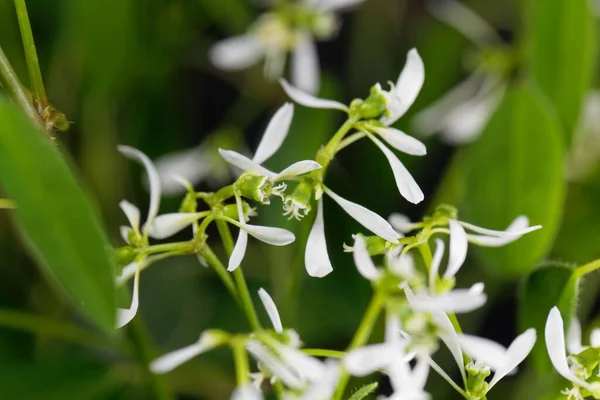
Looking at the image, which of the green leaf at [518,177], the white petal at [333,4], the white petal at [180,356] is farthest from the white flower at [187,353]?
the white petal at [333,4]

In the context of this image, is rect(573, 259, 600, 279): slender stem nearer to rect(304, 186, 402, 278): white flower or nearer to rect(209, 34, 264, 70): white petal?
rect(304, 186, 402, 278): white flower

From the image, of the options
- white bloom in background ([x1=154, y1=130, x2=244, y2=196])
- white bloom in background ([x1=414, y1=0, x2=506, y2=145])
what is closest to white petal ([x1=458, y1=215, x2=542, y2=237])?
white bloom in background ([x1=414, y1=0, x2=506, y2=145])

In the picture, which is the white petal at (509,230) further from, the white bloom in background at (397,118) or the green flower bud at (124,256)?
the green flower bud at (124,256)

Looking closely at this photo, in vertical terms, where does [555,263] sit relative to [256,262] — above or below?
above

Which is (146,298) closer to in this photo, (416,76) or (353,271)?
(353,271)

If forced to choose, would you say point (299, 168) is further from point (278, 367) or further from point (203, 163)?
point (203, 163)

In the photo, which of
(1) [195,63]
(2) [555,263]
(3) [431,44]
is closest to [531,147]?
(2) [555,263]
